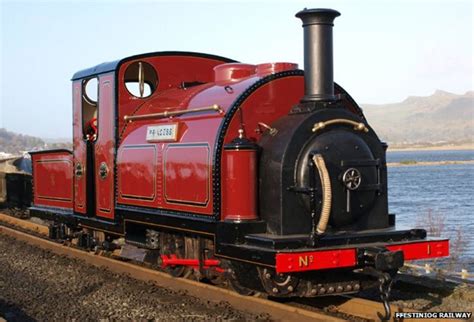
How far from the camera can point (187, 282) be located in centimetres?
816

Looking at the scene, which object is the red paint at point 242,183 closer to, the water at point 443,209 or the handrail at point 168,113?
the handrail at point 168,113

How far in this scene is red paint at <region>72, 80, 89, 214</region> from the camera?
10.6 metres

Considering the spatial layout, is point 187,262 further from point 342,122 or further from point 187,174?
point 342,122

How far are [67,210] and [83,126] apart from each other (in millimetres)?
1605

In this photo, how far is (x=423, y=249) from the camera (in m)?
6.98

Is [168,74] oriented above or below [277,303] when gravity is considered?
above

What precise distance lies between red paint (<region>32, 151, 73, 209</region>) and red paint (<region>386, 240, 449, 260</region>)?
636 centimetres

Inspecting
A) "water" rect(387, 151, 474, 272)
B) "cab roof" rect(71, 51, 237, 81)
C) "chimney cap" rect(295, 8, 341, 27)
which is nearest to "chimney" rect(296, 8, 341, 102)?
"chimney cap" rect(295, 8, 341, 27)

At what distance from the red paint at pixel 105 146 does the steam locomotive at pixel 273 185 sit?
0.80 metres

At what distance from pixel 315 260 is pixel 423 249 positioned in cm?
143

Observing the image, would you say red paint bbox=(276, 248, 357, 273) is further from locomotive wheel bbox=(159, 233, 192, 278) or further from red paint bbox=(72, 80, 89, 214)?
red paint bbox=(72, 80, 89, 214)

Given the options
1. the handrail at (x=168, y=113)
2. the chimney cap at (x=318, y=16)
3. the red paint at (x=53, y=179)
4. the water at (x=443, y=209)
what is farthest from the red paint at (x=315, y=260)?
the water at (x=443, y=209)

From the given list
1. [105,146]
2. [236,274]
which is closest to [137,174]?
[105,146]

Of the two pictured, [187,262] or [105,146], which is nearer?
[187,262]
